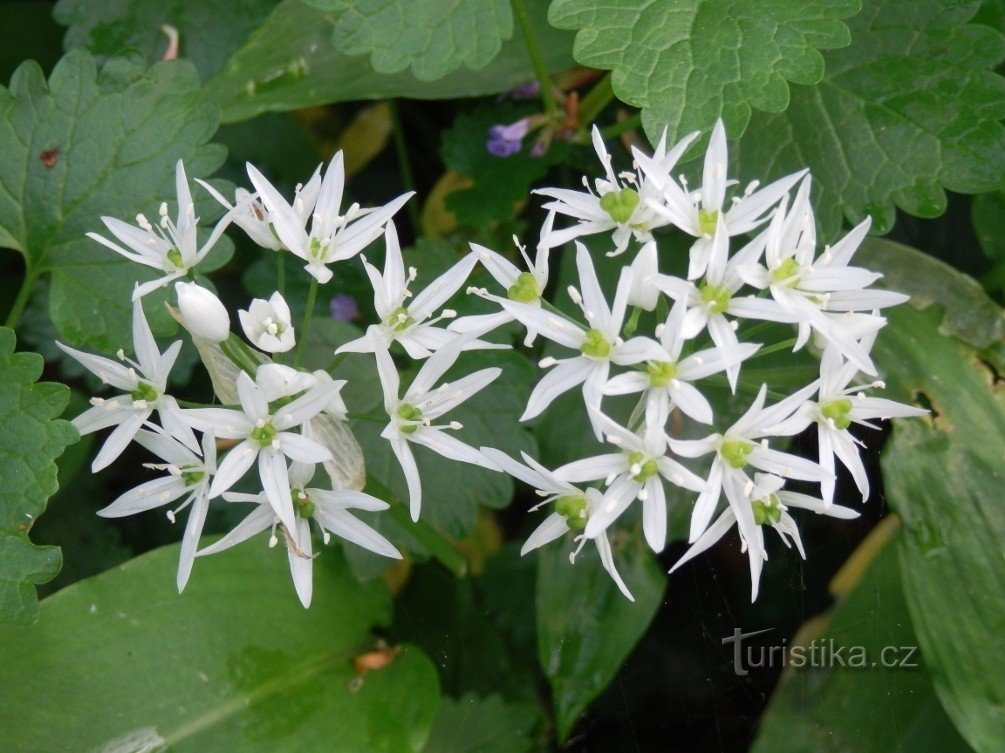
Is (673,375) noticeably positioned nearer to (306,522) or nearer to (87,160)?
(306,522)

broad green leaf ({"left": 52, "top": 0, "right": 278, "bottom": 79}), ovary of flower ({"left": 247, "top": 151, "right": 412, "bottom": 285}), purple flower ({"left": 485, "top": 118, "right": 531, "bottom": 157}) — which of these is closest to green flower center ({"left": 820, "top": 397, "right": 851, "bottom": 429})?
ovary of flower ({"left": 247, "top": 151, "right": 412, "bottom": 285})

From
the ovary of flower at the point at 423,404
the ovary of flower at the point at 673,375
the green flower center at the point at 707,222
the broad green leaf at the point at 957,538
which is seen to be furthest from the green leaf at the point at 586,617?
the green flower center at the point at 707,222

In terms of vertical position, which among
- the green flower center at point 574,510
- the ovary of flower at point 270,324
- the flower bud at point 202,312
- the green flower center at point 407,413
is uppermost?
the flower bud at point 202,312

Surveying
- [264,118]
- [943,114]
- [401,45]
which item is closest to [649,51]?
[401,45]

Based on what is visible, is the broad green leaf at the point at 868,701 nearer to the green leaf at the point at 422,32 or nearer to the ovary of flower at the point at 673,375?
the ovary of flower at the point at 673,375

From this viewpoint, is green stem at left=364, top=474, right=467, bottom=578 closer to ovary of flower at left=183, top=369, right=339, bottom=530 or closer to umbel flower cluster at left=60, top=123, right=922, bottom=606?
umbel flower cluster at left=60, top=123, right=922, bottom=606

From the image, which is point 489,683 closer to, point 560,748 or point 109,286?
point 560,748
